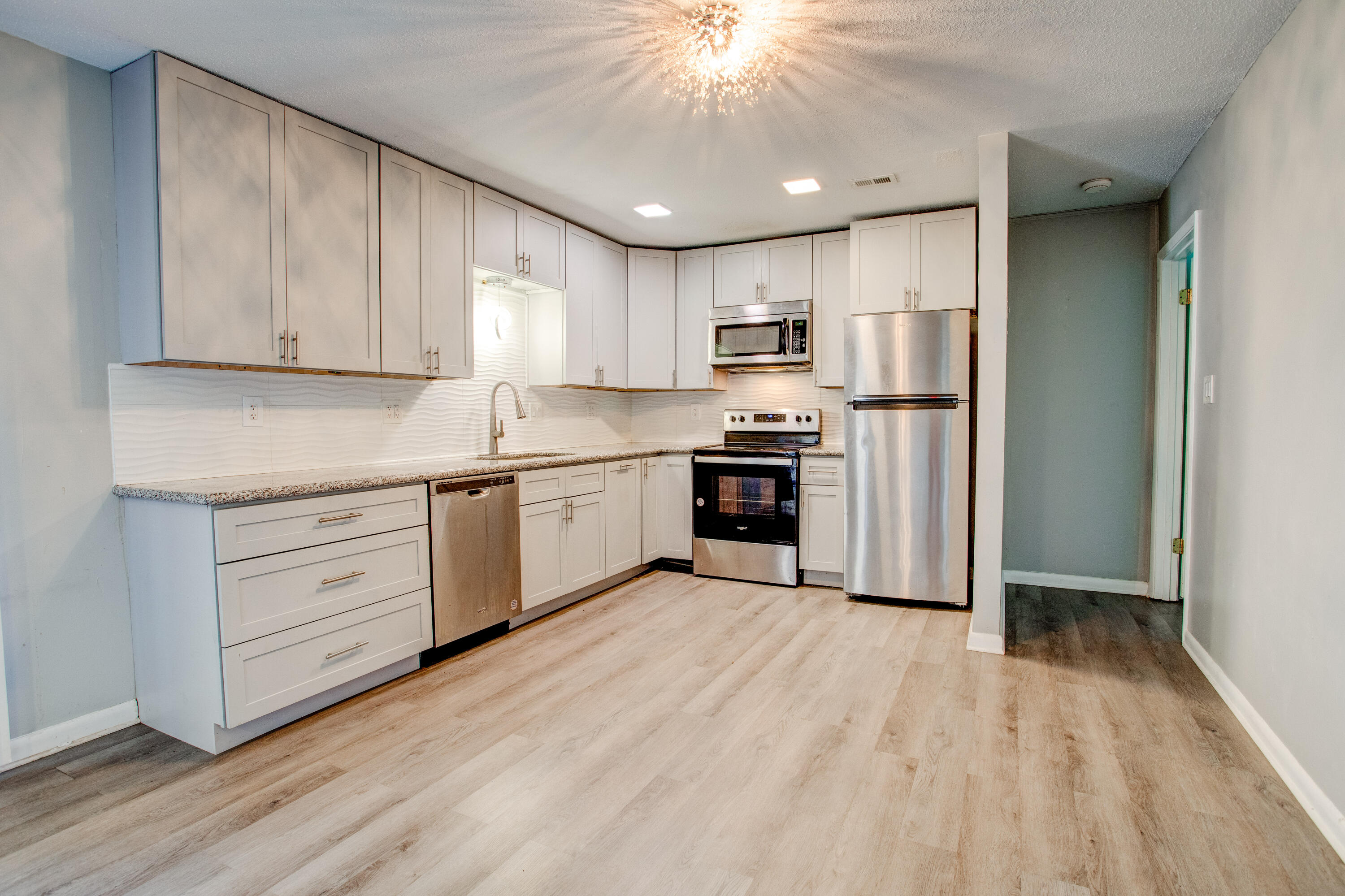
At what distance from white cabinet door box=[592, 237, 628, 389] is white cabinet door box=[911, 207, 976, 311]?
1.94m

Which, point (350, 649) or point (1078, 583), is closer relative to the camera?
point (350, 649)

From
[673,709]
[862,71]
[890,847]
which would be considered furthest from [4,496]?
[862,71]

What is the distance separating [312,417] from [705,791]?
2.31m

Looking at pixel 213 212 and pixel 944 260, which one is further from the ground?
pixel 944 260

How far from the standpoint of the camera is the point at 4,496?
2141 millimetres

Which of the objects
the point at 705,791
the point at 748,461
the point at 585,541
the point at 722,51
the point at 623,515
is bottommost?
the point at 705,791

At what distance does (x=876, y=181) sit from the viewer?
351cm

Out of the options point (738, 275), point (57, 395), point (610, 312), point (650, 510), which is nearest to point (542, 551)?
point (650, 510)

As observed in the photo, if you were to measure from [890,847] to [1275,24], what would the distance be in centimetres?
276

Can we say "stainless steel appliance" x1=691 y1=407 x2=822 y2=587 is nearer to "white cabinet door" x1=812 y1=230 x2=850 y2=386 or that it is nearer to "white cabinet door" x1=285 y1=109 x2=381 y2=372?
"white cabinet door" x1=812 y1=230 x2=850 y2=386

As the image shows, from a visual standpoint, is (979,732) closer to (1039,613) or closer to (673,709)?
Answer: (673,709)

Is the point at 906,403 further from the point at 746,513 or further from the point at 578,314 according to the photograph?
the point at 578,314

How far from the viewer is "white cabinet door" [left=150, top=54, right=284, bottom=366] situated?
2291mm

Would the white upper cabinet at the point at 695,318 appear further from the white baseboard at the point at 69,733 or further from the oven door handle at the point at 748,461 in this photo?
the white baseboard at the point at 69,733
